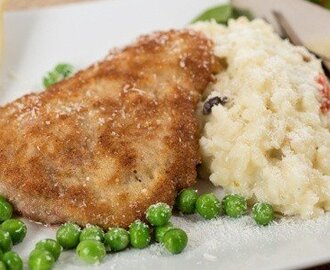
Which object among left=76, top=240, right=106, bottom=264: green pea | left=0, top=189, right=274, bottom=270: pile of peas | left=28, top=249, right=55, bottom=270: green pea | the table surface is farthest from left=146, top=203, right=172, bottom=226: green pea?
the table surface

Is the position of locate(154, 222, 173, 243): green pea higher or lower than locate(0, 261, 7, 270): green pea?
lower

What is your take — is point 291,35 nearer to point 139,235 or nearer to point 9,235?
point 139,235

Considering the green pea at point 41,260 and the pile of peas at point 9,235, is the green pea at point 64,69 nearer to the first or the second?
the pile of peas at point 9,235

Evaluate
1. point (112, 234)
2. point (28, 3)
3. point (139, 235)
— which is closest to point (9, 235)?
point (112, 234)

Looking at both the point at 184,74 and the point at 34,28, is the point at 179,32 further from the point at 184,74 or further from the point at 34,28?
the point at 34,28

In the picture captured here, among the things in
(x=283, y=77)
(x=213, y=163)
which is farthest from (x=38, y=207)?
(x=283, y=77)

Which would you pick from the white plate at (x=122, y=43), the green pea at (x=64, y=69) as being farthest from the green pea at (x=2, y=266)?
the green pea at (x=64, y=69)

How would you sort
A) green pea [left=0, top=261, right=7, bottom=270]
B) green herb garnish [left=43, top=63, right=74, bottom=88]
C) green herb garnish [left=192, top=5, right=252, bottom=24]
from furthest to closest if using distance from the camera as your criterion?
green herb garnish [left=192, top=5, right=252, bottom=24]
green herb garnish [left=43, top=63, right=74, bottom=88]
green pea [left=0, top=261, right=7, bottom=270]

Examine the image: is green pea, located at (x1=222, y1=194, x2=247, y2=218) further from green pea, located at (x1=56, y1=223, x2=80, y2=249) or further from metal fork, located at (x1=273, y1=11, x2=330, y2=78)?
metal fork, located at (x1=273, y1=11, x2=330, y2=78)
